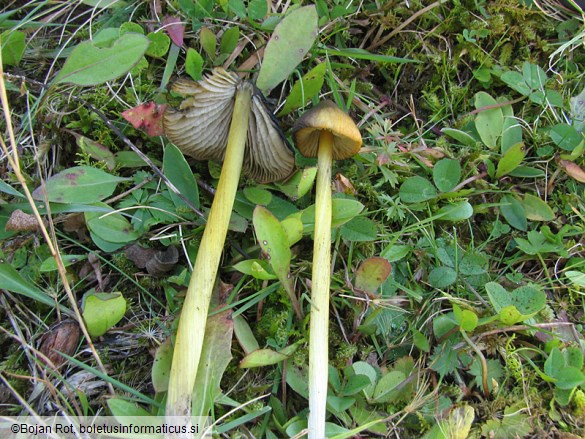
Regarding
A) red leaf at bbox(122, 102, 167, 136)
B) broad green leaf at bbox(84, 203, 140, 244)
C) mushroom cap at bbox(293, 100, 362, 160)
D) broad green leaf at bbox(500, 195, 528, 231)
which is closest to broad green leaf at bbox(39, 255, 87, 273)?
broad green leaf at bbox(84, 203, 140, 244)

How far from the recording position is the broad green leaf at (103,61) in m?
2.03

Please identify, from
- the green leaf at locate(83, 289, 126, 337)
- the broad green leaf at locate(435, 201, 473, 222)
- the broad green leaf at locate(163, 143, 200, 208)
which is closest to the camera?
the green leaf at locate(83, 289, 126, 337)

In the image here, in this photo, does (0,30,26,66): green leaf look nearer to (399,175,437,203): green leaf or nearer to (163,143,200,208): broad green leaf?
(163,143,200,208): broad green leaf

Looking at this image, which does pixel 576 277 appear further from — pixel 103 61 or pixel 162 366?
pixel 103 61

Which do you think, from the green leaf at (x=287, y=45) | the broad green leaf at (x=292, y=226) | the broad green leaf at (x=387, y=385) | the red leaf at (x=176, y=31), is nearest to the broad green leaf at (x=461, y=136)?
the green leaf at (x=287, y=45)

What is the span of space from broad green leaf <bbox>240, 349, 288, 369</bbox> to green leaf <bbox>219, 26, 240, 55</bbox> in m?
1.42

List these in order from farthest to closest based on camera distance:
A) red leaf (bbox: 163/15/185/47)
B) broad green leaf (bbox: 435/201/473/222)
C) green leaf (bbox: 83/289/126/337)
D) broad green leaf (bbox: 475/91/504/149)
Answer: broad green leaf (bbox: 475/91/504/149) < red leaf (bbox: 163/15/185/47) < broad green leaf (bbox: 435/201/473/222) < green leaf (bbox: 83/289/126/337)

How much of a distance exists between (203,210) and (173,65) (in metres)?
0.74

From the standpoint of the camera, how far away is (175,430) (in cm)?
171

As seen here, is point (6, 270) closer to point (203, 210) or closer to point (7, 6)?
point (203, 210)

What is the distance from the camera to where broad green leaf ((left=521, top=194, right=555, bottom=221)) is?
233 cm

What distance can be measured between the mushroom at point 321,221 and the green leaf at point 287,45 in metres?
0.33

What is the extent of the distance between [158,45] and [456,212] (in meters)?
1.60

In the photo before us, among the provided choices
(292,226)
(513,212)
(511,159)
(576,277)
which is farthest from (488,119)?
(292,226)
